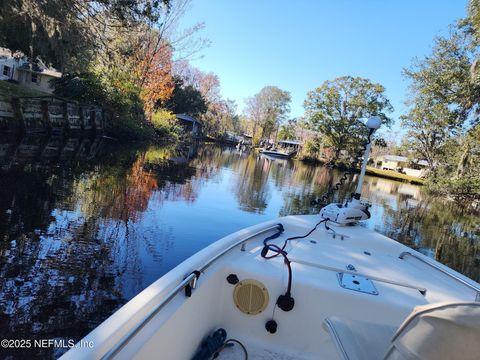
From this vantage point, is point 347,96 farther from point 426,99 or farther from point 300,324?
point 300,324

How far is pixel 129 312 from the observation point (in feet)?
4.42

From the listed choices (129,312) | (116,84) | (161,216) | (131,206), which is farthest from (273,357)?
(116,84)

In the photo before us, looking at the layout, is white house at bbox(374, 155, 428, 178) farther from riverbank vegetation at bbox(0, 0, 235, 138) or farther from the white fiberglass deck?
the white fiberglass deck

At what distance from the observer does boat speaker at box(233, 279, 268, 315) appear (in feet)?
6.73

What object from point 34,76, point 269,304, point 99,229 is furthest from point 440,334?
point 34,76

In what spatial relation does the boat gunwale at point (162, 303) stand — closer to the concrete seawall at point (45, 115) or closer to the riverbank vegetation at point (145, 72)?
the riverbank vegetation at point (145, 72)

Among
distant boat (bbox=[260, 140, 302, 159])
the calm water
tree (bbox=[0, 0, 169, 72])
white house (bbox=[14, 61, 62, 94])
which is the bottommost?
the calm water

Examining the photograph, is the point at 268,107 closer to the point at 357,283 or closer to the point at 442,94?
the point at 442,94

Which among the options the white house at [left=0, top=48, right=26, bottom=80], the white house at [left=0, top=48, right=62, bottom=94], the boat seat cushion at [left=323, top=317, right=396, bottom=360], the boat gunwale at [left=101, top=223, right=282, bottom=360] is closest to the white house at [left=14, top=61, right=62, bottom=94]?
the white house at [left=0, top=48, right=62, bottom=94]

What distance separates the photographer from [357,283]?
2166 millimetres

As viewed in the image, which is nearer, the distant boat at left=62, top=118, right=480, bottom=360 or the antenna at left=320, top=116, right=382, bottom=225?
the distant boat at left=62, top=118, right=480, bottom=360

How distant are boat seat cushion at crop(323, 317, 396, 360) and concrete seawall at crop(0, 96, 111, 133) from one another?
12642 millimetres

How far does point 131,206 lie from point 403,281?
4.76 metres

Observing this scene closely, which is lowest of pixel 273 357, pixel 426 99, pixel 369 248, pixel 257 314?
pixel 273 357
